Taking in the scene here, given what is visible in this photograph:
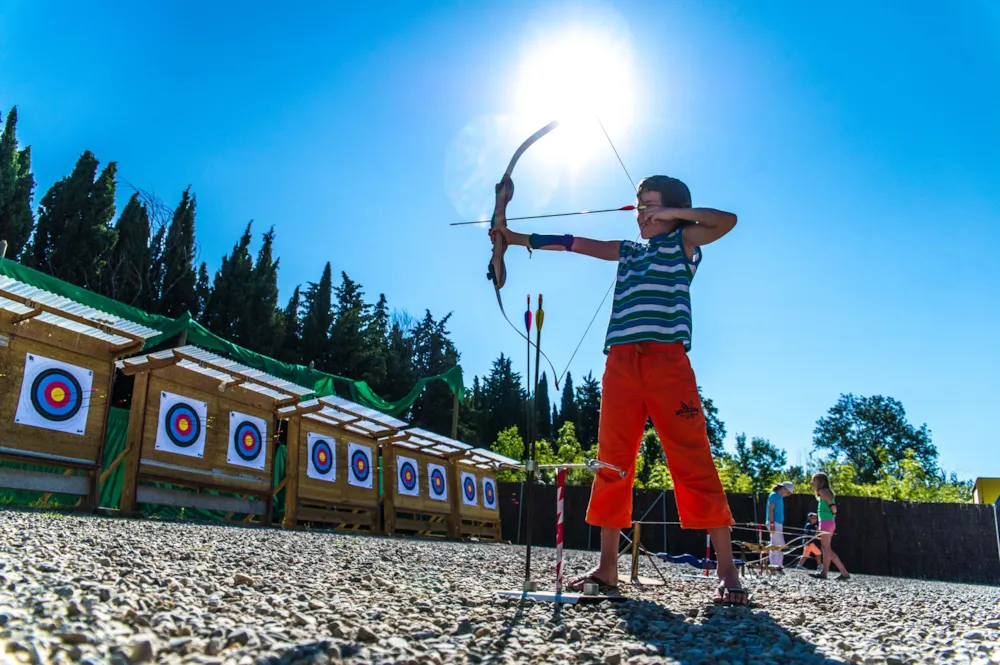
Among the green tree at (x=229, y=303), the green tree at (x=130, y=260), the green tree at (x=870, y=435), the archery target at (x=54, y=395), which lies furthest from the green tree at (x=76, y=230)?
the green tree at (x=870, y=435)

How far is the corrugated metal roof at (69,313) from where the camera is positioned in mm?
5508

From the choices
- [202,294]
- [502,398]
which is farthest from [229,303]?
[502,398]

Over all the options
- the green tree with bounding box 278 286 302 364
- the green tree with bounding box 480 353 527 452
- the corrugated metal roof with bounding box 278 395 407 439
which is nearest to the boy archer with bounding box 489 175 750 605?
the corrugated metal roof with bounding box 278 395 407 439

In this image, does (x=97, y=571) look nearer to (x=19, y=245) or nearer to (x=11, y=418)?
(x=11, y=418)

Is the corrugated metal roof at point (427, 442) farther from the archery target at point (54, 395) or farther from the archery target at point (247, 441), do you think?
the archery target at point (54, 395)

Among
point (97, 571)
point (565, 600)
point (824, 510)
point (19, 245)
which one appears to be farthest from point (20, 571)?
point (19, 245)

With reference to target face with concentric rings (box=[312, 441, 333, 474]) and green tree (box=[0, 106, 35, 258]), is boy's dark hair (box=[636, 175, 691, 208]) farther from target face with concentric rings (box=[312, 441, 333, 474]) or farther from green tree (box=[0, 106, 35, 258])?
green tree (box=[0, 106, 35, 258])

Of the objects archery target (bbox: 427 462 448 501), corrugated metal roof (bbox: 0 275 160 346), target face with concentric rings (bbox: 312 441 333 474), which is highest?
corrugated metal roof (bbox: 0 275 160 346)

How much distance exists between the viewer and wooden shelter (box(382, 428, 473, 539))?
35.4 feet

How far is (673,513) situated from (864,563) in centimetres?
420

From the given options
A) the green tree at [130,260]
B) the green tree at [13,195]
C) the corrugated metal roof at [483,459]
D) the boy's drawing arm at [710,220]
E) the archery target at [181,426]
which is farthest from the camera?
the green tree at [130,260]

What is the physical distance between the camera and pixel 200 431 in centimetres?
761

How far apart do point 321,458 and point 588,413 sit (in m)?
34.2

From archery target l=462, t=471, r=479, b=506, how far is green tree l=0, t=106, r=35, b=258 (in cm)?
1317
